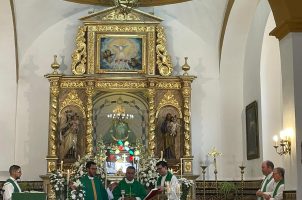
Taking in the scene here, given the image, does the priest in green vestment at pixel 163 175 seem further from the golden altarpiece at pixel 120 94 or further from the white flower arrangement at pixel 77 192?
the golden altarpiece at pixel 120 94

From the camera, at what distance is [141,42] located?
57.9 ft

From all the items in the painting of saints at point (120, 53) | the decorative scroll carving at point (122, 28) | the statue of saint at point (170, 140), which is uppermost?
the decorative scroll carving at point (122, 28)

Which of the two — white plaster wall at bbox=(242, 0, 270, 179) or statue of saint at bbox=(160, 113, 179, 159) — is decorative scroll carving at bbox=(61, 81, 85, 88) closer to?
statue of saint at bbox=(160, 113, 179, 159)

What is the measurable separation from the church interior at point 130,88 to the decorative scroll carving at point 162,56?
0.03m

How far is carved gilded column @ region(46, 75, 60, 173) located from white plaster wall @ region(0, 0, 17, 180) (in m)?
1.26

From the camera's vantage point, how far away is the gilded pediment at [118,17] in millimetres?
17578

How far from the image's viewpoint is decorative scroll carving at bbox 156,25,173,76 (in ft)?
57.3

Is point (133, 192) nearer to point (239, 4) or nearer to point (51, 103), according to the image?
point (51, 103)

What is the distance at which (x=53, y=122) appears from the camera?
1678 centimetres

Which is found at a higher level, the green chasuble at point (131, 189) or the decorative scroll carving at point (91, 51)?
the decorative scroll carving at point (91, 51)

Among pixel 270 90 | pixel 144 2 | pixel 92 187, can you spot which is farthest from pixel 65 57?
pixel 92 187

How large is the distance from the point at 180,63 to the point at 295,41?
7.96 m

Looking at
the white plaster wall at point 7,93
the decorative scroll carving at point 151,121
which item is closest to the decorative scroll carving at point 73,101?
the white plaster wall at point 7,93

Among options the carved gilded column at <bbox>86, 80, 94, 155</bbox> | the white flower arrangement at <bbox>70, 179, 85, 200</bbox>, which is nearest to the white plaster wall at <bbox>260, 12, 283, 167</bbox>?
the carved gilded column at <bbox>86, 80, 94, 155</bbox>
